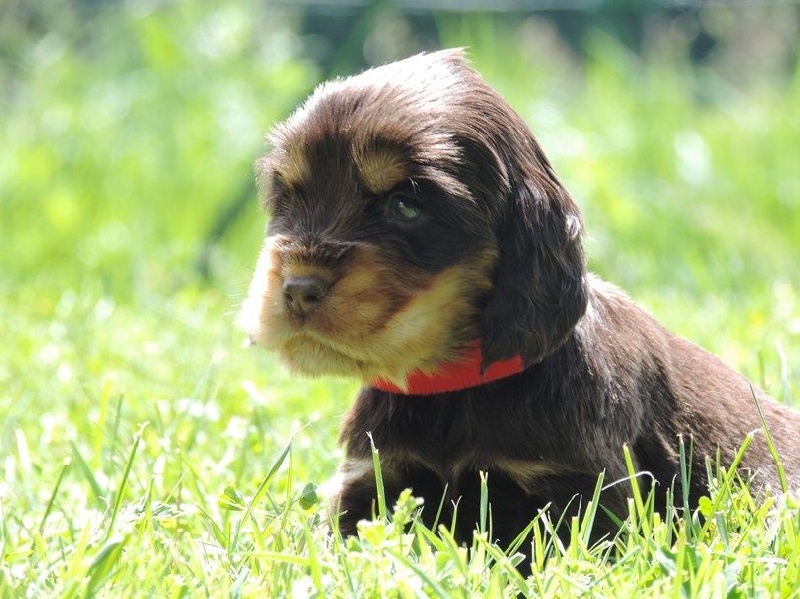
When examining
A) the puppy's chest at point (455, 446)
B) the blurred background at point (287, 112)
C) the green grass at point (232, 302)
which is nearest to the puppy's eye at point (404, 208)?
the puppy's chest at point (455, 446)

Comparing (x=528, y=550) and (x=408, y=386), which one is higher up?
(x=408, y=386)

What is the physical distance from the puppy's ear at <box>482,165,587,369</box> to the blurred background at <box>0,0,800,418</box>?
2.25 m

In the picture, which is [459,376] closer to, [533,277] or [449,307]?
[449,307]

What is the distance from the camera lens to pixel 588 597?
2.39 metres

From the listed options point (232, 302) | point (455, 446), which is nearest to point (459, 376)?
point (455, 446)

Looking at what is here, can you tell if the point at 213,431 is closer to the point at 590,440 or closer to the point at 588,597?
the point at 590,440

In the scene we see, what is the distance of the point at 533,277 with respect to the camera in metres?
2.99

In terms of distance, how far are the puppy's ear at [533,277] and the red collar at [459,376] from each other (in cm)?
6

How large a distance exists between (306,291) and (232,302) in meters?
3.22

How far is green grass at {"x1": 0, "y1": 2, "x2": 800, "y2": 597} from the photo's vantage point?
8.30ft

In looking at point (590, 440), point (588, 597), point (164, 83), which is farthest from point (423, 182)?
point (164, 83)

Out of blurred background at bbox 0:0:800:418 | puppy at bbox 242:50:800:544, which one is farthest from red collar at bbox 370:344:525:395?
blurred background at bbox 0:0:800:418

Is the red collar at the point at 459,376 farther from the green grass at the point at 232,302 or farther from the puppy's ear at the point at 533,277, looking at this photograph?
the green grass at the point at 232,302

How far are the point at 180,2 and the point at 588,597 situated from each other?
24.2 ft
